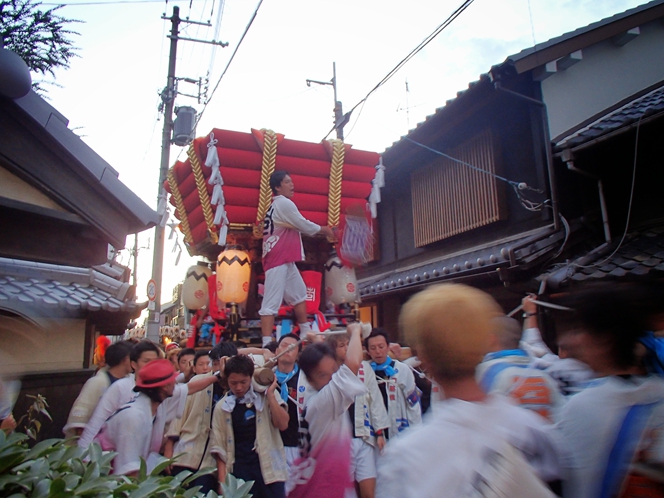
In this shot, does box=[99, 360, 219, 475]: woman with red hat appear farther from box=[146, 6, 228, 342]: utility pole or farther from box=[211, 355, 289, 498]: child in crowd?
box=[146, 6, 228, 342]: utility pole

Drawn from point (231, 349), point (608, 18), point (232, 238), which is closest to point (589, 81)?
point (608, 18)

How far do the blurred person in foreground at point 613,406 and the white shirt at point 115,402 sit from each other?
302 centimetres

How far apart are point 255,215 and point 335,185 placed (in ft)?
3.36

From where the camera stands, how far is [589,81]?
27.1 feet

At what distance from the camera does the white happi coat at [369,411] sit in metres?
4.17

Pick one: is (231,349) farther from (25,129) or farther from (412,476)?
(412,476)

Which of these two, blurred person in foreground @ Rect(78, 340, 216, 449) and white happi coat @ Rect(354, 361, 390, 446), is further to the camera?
white happi coat @ Rect(354, 361, 390, 446)

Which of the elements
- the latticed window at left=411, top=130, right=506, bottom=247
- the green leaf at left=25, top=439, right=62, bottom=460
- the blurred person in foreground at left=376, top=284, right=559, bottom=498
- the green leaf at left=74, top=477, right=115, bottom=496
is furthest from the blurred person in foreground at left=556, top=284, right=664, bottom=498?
the latticed window at left=411, top=130, right=506, bottom=247

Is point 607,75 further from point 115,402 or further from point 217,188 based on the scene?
point 115,402

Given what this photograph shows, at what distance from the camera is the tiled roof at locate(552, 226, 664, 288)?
553 cm

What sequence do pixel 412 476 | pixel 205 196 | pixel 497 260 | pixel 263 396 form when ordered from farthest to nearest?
1. pixel 497 260
2. pixel 205 196
3. pixel 263 396
4. pixel 412 476

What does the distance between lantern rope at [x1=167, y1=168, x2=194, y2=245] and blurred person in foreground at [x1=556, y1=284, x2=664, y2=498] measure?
5.14m

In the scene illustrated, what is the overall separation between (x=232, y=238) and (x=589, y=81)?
6.64 metres

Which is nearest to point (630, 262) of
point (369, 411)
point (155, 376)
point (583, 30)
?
point (369, 411)
